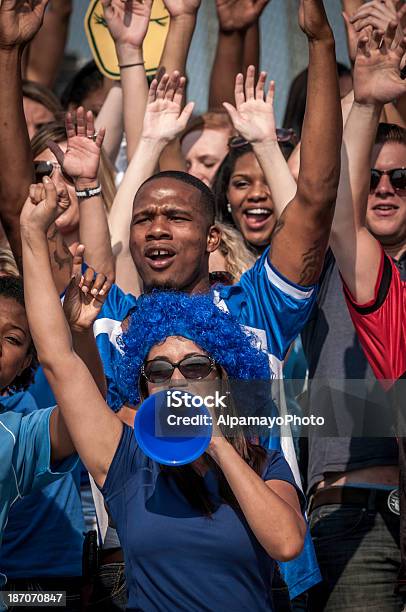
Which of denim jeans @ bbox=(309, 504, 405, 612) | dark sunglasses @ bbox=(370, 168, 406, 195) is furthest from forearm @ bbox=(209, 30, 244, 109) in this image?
denim jeans @ bbox=(309, 504, 405, 612)

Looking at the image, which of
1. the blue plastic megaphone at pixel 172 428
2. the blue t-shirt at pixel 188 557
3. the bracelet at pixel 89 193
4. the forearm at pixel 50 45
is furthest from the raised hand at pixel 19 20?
the forearm at pixel 50 45

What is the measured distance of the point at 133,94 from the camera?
430 centimetres

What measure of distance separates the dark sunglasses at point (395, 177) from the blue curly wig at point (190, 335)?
1.17 meters

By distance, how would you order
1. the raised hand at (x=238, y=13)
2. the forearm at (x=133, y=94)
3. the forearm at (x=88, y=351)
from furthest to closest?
the raised hand at (x=238, y=13)
the forearm at (x=133, y=94)
the forearm at (x=88, y=351)

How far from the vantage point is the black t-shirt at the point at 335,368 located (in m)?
3.54

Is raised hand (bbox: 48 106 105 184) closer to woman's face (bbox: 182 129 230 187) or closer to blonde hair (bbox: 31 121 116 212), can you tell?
blonde hair (bbox: 31 121 116 212)

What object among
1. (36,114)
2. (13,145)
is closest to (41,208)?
(13,145)

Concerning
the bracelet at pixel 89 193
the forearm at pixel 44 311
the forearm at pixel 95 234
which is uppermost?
the bracelet at pixel 89 193

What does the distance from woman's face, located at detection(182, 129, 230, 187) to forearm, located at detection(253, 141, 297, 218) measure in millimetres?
1029

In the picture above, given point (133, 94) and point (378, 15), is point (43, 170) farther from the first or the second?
point (378, 15)

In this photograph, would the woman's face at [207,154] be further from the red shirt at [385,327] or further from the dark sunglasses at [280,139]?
the red shirt at [385,327]

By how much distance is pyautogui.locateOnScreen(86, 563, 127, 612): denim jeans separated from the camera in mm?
3237

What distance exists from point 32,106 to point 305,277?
225cm

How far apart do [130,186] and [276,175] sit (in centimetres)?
59
